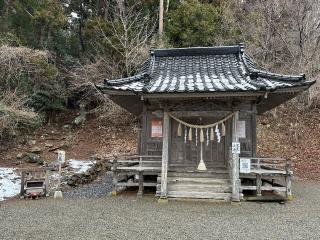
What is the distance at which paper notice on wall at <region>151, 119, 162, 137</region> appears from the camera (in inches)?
464

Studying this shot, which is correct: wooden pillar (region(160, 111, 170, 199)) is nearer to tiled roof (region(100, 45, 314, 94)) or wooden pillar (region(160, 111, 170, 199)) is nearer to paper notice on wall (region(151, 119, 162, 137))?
tiled roof (region(100, 45, 314, 94))

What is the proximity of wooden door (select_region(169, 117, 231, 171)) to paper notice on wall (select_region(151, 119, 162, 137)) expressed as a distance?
627 millimetres

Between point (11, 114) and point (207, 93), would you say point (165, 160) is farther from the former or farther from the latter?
point (11, 114)

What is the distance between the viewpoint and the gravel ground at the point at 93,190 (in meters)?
11.3

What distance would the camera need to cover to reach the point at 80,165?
17.6 meters

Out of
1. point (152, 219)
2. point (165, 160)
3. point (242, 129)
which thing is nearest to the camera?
point (152, 219)

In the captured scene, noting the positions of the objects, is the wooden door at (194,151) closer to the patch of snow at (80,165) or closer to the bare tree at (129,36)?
the patch of snow at (80,165)

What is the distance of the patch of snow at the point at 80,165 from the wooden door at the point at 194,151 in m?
6.64

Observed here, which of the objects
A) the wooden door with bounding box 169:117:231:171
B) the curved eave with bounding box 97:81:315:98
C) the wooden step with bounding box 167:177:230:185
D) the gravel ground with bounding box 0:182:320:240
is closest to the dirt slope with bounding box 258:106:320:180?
the wooden door with bounding box 169:117:231:171

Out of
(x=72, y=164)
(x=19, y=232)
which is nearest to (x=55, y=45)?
(x=72, y=164)

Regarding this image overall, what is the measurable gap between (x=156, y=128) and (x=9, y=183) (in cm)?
677

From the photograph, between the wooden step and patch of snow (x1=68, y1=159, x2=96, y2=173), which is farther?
patch of snow (x1=68, y1=159, x2=96, y2=173)

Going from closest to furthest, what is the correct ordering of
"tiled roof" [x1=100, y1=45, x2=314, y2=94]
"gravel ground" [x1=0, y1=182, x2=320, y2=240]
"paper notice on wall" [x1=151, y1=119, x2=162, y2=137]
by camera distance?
"gravel ground" [x1=0, y1=182, x2=320, y2=240], "tiled roof" [x1=100, y1=45, x2=314, y2=94], "paper notice on wall" [x1=151, y1=119, x2=162, y2=137]

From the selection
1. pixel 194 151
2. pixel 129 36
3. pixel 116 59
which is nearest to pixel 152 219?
pixel 194 151
